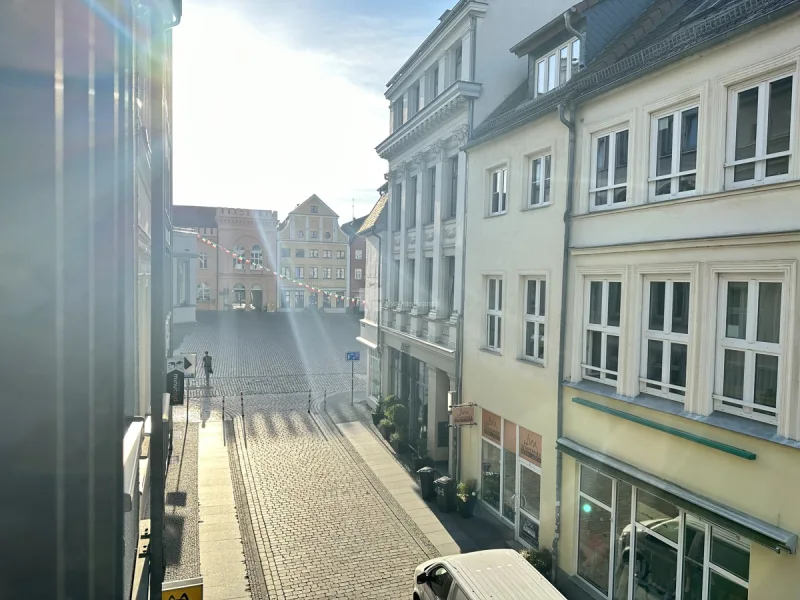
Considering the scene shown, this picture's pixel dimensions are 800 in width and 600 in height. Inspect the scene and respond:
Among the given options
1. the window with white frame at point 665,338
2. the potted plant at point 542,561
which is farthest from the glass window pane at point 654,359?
the potted plant at point 542,561

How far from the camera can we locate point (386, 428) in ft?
67.9

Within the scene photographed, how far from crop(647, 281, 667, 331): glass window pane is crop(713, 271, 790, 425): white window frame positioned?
1.14 metres

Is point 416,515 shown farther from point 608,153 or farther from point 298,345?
point 298,345

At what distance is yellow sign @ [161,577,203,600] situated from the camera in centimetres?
613

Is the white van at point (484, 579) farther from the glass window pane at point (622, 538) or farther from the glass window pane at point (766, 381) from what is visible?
the glass window pane at point (766, 381)

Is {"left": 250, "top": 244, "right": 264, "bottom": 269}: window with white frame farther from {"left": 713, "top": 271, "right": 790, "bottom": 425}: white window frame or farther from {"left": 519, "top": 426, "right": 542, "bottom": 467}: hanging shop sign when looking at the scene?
{"left": 713, "top": 271, "right": 790, "bottom": 425}: white window frame

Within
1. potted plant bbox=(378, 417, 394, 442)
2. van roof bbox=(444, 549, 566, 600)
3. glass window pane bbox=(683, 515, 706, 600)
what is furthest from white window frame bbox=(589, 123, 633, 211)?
potted plant bbox=(378, 417, 394, 442)

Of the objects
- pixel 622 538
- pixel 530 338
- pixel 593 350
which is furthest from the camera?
pixel 530 338

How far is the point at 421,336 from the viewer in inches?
763

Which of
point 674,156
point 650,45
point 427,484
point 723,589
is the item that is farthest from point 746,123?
point 427,484

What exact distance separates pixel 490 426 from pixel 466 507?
199cm

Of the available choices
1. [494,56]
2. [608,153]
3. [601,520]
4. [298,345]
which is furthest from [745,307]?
[298,345]

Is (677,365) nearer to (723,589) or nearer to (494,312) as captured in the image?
(723,589)

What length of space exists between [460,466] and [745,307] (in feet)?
31.5
